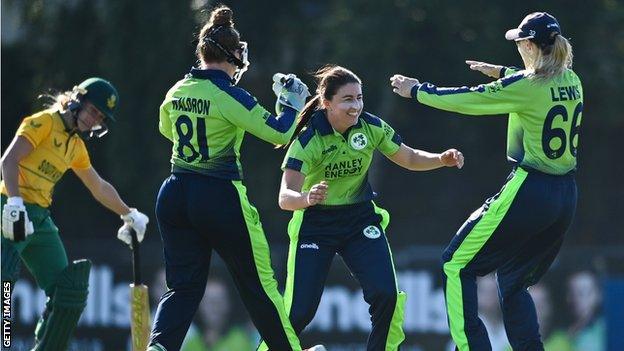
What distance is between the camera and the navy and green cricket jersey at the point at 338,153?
7.71m

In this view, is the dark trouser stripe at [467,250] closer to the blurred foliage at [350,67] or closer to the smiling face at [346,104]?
the smiling face at [346,104]

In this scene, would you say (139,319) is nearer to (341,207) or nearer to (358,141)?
(341,207)

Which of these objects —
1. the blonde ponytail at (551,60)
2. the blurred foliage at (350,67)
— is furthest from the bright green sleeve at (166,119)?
the blurred foliage at (350,67)

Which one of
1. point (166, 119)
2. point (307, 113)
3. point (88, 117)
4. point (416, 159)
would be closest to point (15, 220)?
point (88, 117)

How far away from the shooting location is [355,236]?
784cm

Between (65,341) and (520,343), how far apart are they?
2.90 metres

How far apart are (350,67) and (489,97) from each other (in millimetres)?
12731

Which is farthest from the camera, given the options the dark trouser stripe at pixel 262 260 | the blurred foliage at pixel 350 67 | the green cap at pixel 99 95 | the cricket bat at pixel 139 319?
the blurred foliage at pixel 350 67

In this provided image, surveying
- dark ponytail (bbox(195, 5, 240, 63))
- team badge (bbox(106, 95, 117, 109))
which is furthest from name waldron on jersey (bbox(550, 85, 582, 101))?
team badge (bbox(106, 95, 117, 109))

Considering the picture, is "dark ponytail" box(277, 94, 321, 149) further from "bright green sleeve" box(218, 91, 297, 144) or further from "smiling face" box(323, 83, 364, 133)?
"bright green sleeve" box(218, 91, 297, 144)

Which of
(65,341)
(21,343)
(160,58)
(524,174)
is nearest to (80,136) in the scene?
(65,341)

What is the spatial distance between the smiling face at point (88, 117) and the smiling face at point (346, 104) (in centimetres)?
157

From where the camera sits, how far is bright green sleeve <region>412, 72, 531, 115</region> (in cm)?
733

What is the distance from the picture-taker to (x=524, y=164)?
747cm
